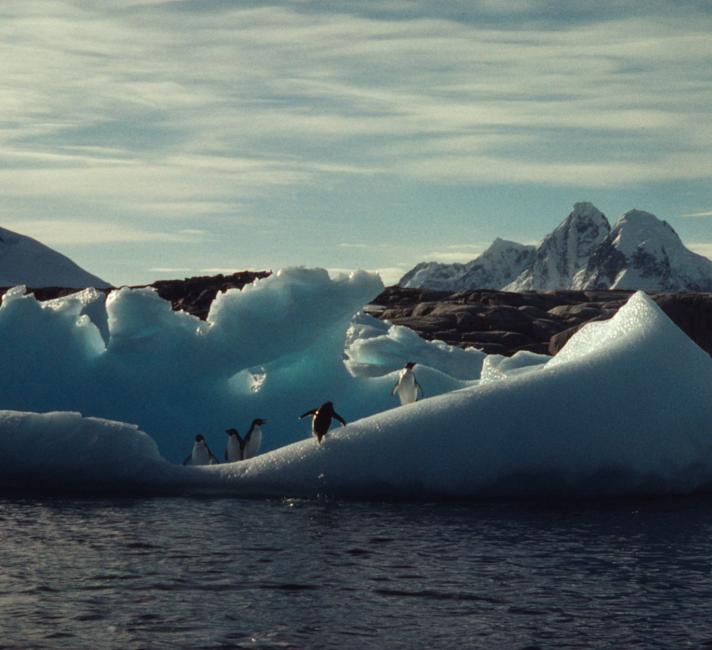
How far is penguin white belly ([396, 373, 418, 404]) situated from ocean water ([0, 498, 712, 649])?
6359 millimetres

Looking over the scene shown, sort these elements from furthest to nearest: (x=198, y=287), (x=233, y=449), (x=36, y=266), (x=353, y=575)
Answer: (x=36, y=266) → (x=198, y=287) → (x=233, y=449) → (x=353, y=575)

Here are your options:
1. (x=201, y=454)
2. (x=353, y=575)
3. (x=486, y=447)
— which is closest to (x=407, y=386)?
(x=201, y=454)

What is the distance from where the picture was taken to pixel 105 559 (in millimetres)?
10828

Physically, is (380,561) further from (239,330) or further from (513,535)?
(239,330)

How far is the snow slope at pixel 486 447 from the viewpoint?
46.9ft

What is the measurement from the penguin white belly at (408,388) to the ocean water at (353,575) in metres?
6.36

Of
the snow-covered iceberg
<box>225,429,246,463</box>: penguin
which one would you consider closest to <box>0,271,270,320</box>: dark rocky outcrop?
the snow-covered iceberg

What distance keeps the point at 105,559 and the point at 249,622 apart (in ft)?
8.45

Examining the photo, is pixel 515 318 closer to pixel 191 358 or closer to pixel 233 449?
pixel 191 358

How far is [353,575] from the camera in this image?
10305mm

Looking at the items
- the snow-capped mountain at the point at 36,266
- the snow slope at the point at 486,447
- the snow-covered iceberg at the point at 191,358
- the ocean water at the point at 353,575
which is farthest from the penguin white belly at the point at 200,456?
A: the snow-capped mountain at the point at 36,266

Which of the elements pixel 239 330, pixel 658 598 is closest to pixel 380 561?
pixel 658 598

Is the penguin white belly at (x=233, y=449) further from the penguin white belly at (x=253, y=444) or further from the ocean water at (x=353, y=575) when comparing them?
the ocean water at (x=353, y=575)

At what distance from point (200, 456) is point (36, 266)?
101 m
